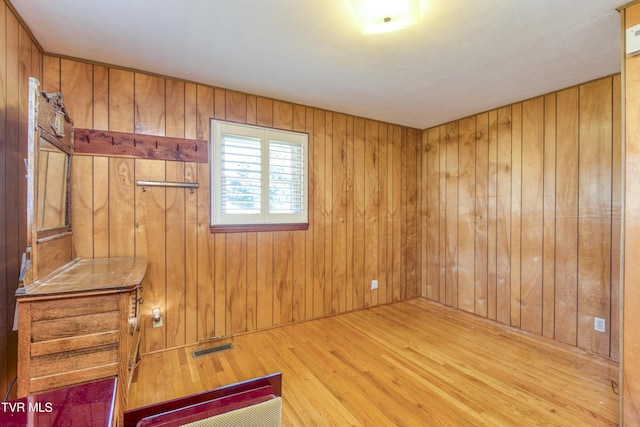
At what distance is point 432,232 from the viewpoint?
4.11 meters

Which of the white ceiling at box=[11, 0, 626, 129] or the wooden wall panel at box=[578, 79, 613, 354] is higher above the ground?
the white ceiling at box=[11, 0, 626, 129]

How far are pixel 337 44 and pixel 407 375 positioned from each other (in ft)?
8.12

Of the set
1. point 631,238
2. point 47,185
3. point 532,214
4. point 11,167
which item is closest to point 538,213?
point 532,214

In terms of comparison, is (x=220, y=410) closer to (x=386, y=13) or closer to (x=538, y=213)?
(x=386, y=13)

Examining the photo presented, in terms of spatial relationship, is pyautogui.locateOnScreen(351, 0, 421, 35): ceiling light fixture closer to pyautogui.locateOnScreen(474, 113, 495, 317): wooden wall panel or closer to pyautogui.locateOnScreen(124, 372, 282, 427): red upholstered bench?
pyautogui.locateOnScreen(124, 372, 282, 427): red upholstered bench

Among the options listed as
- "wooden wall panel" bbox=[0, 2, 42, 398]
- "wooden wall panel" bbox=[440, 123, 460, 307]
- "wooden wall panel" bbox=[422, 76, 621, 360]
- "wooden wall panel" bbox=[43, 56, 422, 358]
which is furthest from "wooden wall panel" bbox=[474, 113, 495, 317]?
"wooden wall panel" bbox=[0, 2, 42, 398]

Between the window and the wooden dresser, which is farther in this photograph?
the window

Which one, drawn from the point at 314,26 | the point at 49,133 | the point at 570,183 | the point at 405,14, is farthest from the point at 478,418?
the point at 49,133

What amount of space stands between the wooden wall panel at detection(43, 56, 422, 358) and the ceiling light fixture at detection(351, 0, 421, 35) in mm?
1555

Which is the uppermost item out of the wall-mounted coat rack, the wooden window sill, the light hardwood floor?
the wall-mounted coat rack

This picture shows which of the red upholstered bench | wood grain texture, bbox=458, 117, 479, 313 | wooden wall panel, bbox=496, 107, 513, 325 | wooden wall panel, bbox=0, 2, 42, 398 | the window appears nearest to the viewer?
the red upholstered bench

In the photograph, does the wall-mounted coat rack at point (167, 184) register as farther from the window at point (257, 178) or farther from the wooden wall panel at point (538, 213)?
the wooden wall panel at point (538, 213)

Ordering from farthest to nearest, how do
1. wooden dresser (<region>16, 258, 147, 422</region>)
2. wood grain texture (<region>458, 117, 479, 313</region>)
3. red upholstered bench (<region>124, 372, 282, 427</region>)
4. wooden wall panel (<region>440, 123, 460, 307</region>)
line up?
wooden wall panel (<region>440, 123, 460, 307</region>)
wood grain texture (<region>458, 117, 479, 313</region>)
wooden dresser (<region>16, 258, 147, 422</region>)
red upholstered bench (<region>124, 372, 282, 427</region>)

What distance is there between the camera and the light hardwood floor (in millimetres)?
1861
